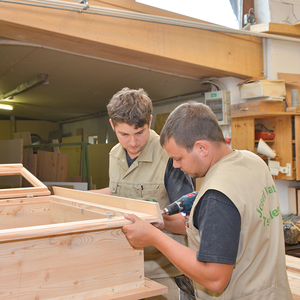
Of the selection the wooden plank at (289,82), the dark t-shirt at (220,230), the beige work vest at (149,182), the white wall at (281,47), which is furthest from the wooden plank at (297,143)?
the dark t-shirt at (220,230)

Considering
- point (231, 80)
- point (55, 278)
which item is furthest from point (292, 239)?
point (55, 278)

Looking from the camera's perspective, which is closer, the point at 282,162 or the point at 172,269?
the point at 172,269

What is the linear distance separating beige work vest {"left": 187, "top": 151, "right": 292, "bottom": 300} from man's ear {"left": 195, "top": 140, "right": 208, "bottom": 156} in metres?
0.06

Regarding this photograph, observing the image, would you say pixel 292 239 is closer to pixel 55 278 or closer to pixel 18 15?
pixel 55 278

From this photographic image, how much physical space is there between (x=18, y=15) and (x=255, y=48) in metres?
3.63

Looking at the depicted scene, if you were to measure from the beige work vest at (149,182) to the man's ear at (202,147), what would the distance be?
608 millimetres

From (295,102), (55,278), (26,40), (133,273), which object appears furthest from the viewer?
(295,102)

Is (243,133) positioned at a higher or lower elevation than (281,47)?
lower

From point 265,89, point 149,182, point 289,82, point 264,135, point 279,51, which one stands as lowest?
point 149,182

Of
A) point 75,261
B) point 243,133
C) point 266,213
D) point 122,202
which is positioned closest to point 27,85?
point 243,133

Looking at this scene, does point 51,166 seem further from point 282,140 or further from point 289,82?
point 289,82

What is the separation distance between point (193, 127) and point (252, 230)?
410 mm

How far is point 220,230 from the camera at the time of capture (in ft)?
2.94

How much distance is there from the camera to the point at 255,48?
191 inches
